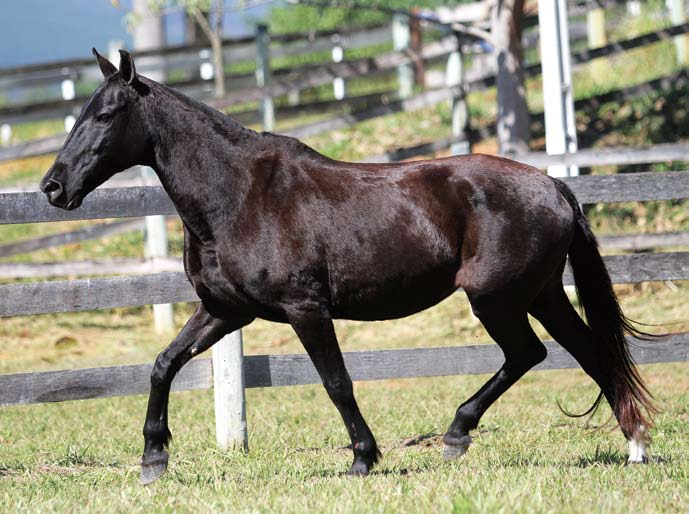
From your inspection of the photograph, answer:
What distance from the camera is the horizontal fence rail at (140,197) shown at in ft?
19.4

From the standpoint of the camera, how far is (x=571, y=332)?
5.53 meters

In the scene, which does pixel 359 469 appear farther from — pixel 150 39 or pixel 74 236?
pixel 150 39

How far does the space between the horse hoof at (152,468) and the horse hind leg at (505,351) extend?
1.44 meters

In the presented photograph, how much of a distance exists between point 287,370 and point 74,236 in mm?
6170

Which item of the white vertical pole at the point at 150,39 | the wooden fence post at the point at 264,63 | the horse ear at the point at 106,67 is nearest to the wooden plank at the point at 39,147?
the wooden fence post at the point at 264,63

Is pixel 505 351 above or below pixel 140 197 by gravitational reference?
below

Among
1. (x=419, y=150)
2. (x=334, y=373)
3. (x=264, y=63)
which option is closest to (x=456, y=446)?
(x=334, y=373)

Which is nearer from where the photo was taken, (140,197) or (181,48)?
(140,197)

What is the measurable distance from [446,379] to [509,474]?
4013mm

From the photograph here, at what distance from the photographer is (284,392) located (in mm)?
8641

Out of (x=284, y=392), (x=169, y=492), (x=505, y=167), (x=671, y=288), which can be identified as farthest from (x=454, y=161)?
(x=671, y=288)

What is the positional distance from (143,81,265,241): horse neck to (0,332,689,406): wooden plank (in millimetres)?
1363

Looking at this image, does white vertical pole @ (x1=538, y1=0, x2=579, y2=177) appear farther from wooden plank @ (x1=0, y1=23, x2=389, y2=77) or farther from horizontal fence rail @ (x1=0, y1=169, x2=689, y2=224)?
wooden plank @ (x1=0, y1=23, x2=389, y2=77)

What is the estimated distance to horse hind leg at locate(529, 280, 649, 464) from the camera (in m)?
5.46
